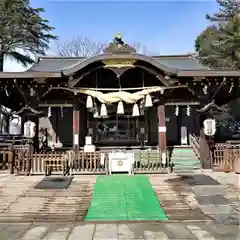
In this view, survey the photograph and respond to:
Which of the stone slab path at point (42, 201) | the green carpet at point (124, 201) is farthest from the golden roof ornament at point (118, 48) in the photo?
the stone slab path at point (42, 201)

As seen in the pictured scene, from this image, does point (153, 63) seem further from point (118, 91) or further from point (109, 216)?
point (109, 216)

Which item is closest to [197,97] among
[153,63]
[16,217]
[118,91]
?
[153,63]

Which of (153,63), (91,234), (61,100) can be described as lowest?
(91,234)

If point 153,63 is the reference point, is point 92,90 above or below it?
below

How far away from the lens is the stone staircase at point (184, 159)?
13336mm

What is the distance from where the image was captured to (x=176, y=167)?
13.5m

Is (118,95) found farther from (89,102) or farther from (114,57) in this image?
(114,57)

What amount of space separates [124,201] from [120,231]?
2.35m

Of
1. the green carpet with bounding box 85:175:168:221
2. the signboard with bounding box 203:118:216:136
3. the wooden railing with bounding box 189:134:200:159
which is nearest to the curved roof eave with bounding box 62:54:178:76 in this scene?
the signboard with bounding box 203:118:216:136

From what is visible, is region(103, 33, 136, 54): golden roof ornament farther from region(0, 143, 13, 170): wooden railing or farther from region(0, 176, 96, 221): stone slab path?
region(0, 143, 13, 170): wooden railing

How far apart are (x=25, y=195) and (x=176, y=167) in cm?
673

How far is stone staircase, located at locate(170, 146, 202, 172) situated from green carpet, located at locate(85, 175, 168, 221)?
8.82 ft

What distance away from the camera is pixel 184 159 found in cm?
1442

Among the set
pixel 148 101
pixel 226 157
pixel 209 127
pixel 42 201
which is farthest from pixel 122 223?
pixel 148 101
